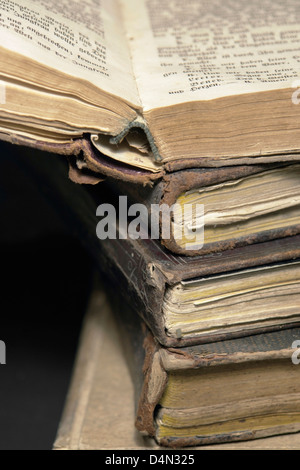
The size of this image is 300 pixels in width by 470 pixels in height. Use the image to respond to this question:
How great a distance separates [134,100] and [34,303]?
677 millimetres

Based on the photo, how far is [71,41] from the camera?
2.95 feet

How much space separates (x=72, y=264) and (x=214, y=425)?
0.65 m

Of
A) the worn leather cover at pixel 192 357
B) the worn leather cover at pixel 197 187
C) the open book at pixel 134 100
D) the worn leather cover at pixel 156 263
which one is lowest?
the worn leather cover at pixel 192 357

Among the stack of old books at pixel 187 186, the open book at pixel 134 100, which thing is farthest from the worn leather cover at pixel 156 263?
the open book at pixel 134 100

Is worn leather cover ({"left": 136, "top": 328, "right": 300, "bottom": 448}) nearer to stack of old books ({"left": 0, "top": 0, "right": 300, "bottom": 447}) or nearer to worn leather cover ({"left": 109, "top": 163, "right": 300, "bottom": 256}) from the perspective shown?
stack of old books ({"left": 0, "top": 0, "right": 300, "bottom": 447})

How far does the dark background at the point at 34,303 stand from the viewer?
3.68 feet

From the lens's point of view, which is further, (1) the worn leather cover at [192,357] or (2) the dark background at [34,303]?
(2) the dark background at [34,303]

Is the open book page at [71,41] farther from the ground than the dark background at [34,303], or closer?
farther from the ground

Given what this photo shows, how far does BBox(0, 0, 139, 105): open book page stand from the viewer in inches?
31.9

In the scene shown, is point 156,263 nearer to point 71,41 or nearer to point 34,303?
point 71,41

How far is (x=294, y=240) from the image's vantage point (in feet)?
2.95

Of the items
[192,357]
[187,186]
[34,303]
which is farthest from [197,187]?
[34,303]

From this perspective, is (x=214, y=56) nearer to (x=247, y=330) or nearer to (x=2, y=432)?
(x=247, y=330)

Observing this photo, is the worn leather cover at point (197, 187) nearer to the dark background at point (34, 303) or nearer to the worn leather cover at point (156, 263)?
the worn leather cover at point (156, 263)
